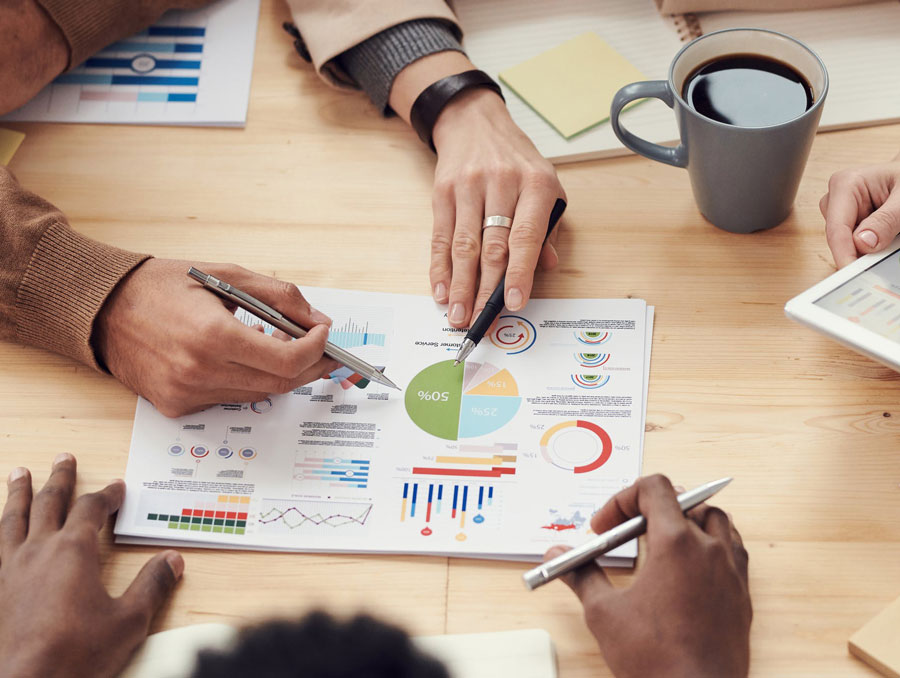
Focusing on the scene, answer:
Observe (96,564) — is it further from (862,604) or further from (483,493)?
(862,604)

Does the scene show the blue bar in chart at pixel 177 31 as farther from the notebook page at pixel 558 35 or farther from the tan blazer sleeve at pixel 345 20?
the notebook page at pixel 558 35

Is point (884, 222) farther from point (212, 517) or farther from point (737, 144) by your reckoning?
point (212, 517)

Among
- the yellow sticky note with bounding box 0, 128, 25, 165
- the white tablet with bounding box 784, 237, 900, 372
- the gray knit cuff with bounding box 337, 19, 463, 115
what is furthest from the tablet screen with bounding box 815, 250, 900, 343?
the yellow sticky note with bounding box 0, 128, 25, 165

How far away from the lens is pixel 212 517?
744 mm

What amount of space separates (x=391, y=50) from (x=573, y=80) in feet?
0.72

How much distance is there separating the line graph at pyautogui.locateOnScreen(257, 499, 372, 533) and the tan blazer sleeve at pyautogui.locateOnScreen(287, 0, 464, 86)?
0.55 metres

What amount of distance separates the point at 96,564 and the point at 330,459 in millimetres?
209

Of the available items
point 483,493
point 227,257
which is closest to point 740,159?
point 483,493

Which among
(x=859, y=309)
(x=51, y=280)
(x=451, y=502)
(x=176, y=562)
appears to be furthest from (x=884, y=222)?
(x=51, y=280)

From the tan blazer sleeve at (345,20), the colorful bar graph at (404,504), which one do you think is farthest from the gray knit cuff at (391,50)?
the colorful bar graph at (404,504)

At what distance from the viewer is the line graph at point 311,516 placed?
0.73 metres

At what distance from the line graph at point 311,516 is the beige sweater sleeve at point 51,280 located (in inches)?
9.6

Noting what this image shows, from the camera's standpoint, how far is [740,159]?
809 millimetres

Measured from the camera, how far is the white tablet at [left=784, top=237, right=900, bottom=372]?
0.67 m
